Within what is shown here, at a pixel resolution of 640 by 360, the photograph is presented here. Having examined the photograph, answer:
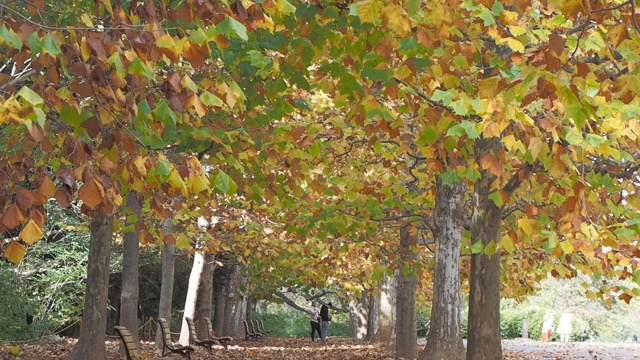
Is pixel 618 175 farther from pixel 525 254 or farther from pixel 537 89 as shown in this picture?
pixel 525 254

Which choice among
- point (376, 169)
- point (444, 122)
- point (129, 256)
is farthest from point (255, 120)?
point (129, 256)

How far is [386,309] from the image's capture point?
29.8 meters

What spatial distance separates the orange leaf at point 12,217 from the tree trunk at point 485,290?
7432 mm

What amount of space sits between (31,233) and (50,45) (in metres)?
1.25

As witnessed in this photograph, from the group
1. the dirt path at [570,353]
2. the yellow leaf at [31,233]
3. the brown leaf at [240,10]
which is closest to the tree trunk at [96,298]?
the brown leaf at [240,10]

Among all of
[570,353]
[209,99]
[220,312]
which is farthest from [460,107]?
[220,312]

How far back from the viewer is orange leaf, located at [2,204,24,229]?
5.06 metres

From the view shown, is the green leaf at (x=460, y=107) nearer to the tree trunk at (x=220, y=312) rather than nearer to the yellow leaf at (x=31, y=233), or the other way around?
the yellow leaf at (x=31, y=233)

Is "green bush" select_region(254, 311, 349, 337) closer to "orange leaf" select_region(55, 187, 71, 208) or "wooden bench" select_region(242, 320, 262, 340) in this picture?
"wooden bench" select_region(242, 320, 262, 340)

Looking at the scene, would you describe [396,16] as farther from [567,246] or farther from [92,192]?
[92,192]

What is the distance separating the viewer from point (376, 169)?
19.2 m

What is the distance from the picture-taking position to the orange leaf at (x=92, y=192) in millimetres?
5492

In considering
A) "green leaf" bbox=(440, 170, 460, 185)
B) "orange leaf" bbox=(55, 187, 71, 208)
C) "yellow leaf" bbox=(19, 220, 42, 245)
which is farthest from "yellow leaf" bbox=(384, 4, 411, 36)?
"green leaf" bbox=(440, 170, 460, 185)

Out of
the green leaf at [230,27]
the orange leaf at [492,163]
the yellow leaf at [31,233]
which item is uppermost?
the green leaf at [230,27]
